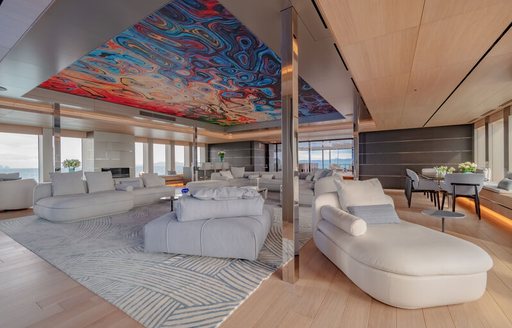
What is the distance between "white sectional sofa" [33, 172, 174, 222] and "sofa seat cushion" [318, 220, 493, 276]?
4.75m

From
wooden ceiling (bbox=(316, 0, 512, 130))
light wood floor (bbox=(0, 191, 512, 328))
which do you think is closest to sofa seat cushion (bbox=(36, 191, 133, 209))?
light wood floor (bbox=(0, 191, 512, 328))

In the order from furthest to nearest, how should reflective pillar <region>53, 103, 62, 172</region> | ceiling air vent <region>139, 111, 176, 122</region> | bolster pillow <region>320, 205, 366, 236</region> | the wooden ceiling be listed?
1. ceiling air vent <region>139, 111, 176, 122</region>
2. reflective pillar <region>53, 103, 62, 172</region>
3. bolster pillow <region>320, 205, 366, 236</region>
4. the wooden ceiling

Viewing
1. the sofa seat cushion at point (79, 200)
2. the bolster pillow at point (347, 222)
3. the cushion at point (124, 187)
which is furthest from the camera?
the cushion at point (124, 187)

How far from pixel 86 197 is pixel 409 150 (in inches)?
424

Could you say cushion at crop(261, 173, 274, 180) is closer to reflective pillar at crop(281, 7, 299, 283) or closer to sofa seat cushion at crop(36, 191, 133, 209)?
sofa seat cushion at crop(36, 191, 133, 209)

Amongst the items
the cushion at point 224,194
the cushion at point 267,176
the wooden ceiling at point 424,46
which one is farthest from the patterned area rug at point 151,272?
the cushion at point 267,176

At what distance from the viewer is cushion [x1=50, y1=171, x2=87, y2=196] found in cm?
499

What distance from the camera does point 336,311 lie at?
1745 mm

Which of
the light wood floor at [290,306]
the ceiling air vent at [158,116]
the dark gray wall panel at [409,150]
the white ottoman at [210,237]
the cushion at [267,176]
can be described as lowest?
the light wood floor at [290,306]

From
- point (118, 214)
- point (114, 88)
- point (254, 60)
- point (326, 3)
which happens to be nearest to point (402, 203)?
point (254, 60)

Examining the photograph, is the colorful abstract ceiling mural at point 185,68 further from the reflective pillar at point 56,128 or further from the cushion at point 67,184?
the cushion at point 67,184

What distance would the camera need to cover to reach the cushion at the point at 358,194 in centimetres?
289

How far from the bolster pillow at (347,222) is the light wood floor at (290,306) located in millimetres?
468

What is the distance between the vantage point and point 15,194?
18.4 ft
